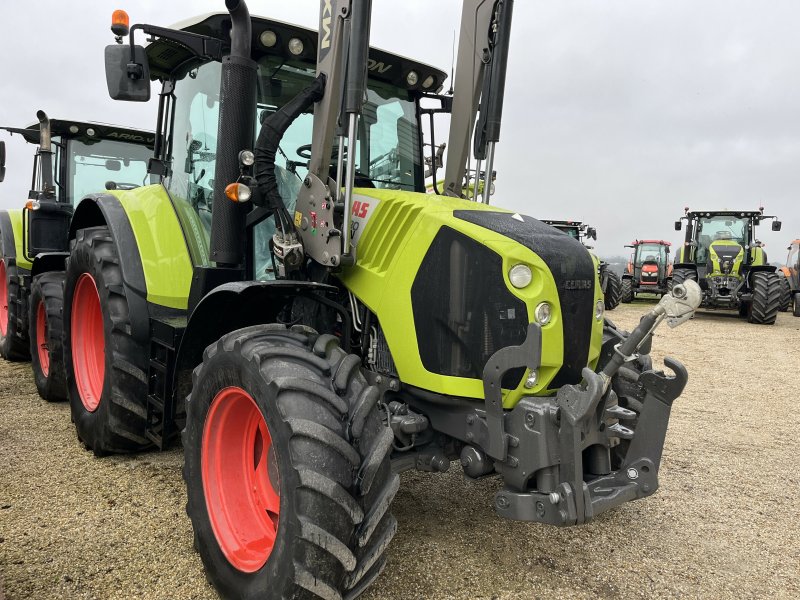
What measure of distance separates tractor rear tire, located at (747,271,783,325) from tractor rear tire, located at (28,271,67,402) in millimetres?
14204

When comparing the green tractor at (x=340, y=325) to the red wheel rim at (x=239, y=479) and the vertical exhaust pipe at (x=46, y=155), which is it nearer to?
the red wheel rim at (x=239, y=479)

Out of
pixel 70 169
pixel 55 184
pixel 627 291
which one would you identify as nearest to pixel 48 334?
pixel 55 184

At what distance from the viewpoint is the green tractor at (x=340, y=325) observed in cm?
215

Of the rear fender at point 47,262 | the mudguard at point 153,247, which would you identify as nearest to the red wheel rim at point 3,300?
the rear fender at point 47,262

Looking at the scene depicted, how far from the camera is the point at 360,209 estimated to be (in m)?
2.83

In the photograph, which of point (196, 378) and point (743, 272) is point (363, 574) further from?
point (743, 272)

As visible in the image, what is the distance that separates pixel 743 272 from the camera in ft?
49.6

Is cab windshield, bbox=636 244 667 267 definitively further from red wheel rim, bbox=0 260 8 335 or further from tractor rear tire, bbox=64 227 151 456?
tractor rear tire, bbox=64 227 151 456

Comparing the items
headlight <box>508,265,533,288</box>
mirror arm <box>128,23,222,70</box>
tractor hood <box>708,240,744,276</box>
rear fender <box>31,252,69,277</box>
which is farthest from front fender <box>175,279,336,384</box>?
tractor hood <box>708,240,744,276</box>

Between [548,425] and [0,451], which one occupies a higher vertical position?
[548,425]

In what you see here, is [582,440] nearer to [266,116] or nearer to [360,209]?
[360,209]

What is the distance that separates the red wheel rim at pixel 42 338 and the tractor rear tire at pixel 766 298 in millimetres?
14318

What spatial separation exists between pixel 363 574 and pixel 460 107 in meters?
2.39

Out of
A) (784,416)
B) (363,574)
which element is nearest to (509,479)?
(363,574)
